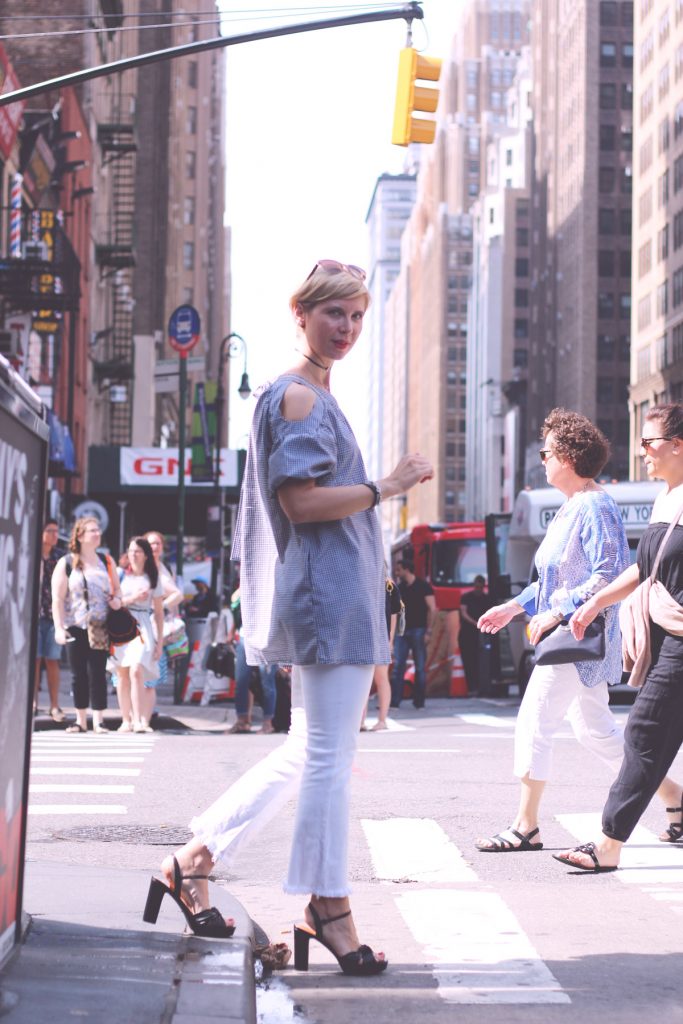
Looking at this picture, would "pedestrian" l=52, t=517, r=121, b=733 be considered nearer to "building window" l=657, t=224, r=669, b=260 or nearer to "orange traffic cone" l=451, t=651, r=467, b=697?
"orange traffic cone" l=451, t=651, r=467, b=697

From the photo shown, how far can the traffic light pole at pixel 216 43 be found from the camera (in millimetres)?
15625

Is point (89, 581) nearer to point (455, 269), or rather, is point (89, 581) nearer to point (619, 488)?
point (619, 488)

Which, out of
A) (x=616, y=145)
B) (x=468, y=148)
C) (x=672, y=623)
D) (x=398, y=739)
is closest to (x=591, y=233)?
(x=616, y=145)

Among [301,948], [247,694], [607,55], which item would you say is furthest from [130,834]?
[607,55]

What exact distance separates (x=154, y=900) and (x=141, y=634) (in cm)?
1116

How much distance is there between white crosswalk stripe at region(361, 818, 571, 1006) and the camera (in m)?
4.92

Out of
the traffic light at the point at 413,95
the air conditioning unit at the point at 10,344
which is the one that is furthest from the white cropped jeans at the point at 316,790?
the air conditioning unit at the point at 10,344

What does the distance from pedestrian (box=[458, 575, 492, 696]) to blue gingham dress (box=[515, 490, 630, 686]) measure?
744 inches

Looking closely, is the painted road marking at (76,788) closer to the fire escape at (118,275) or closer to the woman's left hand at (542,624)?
the woman's left hand at (542,624)

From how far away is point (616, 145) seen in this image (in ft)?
414

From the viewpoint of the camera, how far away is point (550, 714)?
25.4 ft

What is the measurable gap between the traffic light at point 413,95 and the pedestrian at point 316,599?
12169mm

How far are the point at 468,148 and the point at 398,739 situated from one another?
185 meters

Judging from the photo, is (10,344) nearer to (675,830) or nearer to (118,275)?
(675,830)
